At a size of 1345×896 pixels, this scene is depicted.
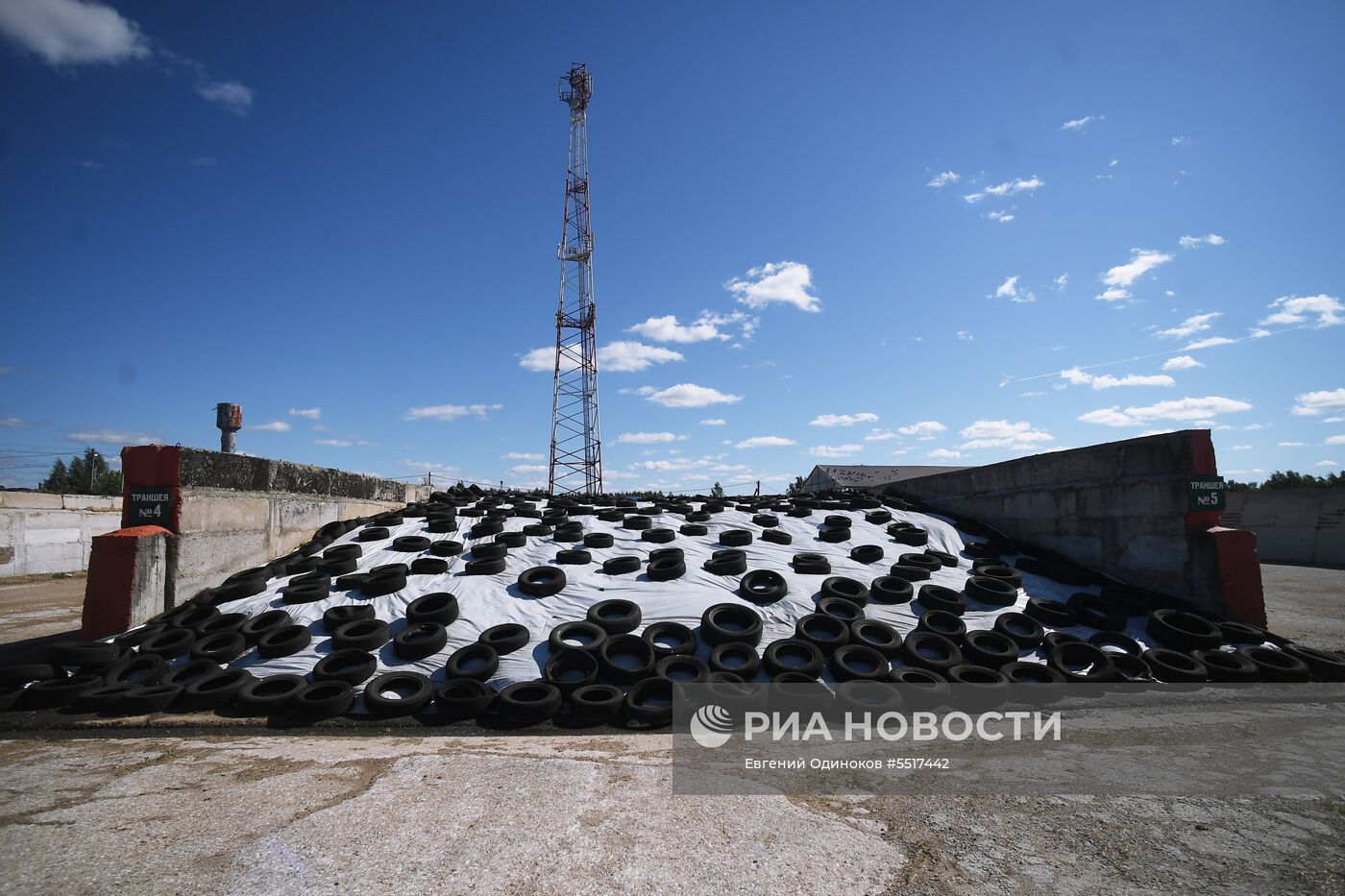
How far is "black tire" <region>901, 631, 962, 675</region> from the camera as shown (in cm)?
720

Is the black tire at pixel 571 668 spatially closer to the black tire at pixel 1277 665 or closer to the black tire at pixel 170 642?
the black tire at pixel 170 642

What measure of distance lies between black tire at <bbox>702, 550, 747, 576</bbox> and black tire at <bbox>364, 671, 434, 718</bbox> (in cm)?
454

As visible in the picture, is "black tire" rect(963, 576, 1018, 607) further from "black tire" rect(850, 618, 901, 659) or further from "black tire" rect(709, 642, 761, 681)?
"black tire" rect(709, 642, 761, 681)

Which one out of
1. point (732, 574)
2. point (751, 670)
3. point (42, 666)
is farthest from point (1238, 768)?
point (42, 666)

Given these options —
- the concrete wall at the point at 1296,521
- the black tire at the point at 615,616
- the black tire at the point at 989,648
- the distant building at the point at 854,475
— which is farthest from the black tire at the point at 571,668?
the distant building at the point at 854,475

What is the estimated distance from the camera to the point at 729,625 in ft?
26.6

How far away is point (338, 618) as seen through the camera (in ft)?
26.7

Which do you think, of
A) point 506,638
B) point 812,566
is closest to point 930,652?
point 812,566

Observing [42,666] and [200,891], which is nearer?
[200,891]

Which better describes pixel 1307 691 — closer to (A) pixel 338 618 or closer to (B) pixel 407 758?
(B) pixel 407 758

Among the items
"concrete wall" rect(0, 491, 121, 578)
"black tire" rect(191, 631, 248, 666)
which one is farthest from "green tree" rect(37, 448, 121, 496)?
"black tire" rect(191, 631, 248, 666)

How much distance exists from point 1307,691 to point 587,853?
27.9 ft

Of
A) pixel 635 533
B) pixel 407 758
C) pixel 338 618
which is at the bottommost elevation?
pixel 407 758

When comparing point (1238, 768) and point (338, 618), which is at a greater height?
point (338, 618)
